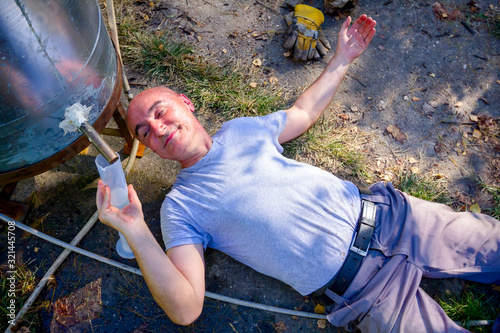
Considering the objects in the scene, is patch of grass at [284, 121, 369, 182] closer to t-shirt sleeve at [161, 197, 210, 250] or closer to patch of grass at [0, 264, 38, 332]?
t-shirt sleeve at [161, 197, 210, 250]

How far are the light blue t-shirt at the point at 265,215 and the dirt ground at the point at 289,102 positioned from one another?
22.9 inches

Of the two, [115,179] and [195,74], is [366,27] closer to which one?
[195,74]

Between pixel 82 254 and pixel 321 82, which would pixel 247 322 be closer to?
pixel 82 254

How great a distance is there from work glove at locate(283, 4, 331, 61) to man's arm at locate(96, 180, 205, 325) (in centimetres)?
253

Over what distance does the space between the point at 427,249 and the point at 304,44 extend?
94.8 inches

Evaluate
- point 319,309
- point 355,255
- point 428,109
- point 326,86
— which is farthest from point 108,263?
point 428,109

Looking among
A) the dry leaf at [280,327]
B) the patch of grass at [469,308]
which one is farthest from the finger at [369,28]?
the dry leaf at [280,327]

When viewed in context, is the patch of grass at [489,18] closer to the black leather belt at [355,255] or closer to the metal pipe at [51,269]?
the black leather belt at [355,255]

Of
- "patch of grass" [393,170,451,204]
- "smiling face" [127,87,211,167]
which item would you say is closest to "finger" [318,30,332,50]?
"patch of grass" [393,170,451,204]

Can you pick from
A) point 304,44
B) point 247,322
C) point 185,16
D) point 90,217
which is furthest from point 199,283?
point 185,16

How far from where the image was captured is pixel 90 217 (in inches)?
117

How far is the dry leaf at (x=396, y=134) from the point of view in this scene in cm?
343

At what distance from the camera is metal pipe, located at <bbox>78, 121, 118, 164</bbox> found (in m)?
1.89

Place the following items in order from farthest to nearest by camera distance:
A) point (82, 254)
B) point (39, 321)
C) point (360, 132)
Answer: point (360, 132), point (82, 254), point (39, 321)
